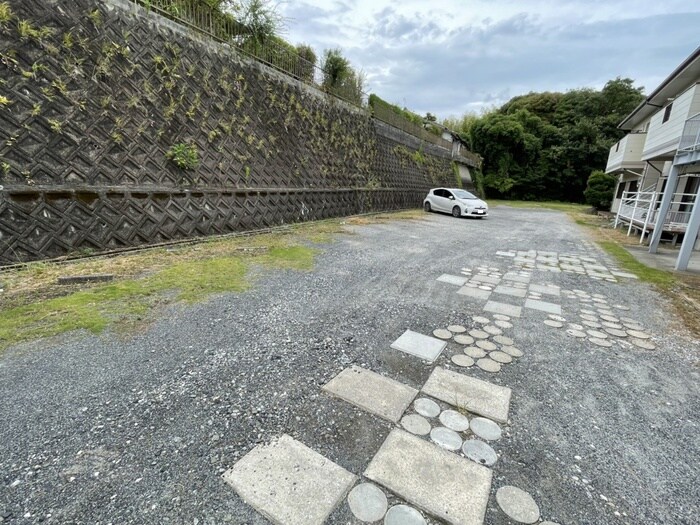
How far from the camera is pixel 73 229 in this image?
4.41 m

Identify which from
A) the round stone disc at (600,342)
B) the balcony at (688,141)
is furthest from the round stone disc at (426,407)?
the balcony at (688,141)

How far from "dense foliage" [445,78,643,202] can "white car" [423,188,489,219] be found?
17.3 m

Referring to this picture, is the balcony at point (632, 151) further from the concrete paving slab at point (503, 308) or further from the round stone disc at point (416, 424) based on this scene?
the round stone disc at point (416, 424)

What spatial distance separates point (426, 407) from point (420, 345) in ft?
2.56

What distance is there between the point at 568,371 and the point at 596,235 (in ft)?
33.4

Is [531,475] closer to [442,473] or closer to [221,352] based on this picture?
[442,473]

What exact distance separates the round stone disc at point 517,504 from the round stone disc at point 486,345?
1355mm

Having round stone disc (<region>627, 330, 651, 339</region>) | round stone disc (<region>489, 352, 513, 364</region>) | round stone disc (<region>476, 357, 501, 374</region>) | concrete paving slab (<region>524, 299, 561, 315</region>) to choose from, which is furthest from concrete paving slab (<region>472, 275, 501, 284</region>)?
round stone disc (<region>476, 357, 501, 374</region>)

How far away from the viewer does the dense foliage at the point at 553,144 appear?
26625 mm

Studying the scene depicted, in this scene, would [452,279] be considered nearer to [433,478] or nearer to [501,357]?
[501,357]

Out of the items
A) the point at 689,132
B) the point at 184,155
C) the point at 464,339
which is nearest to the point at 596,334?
the point at 464,339

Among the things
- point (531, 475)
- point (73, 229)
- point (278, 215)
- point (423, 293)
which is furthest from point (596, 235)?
point (73, 229)

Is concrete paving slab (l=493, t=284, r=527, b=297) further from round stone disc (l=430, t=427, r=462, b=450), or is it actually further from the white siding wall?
the white siding wall

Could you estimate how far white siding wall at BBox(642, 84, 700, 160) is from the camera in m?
7.16
